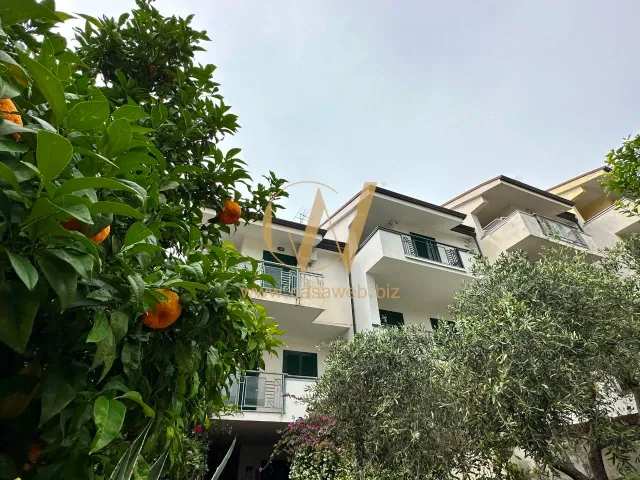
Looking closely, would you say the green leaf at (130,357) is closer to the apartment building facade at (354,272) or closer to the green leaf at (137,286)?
the green leaf at (137,286)

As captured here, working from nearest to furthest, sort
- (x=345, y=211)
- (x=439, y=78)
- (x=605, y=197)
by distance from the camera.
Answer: (x=439, y=78)
(x=345, y=211)
(x=605, y=197)

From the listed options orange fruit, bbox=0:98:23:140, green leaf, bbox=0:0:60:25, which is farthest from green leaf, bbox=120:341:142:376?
green leaf, bbox=0:0:60:25

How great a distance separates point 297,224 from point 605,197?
51.2 feet

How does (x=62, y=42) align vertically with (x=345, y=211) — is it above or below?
below

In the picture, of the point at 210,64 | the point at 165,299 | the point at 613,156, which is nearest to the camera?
the point at 165,299

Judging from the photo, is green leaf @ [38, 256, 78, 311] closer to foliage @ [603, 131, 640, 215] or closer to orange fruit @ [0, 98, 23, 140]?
orange fruit @ [0, 98, 23, 140]

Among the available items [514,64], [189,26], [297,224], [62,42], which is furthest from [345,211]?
[62,42]

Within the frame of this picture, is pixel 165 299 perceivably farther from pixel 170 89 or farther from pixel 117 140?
pixel 170 89

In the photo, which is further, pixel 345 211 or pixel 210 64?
pixel 345 211

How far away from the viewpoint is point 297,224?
39.0 ft

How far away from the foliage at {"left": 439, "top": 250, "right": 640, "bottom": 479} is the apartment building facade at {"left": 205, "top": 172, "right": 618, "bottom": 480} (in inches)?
117

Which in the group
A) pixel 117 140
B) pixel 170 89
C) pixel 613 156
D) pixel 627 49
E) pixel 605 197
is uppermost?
pixel 605 197

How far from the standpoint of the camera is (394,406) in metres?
5.29

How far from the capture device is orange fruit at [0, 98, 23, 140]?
2.66 feet
